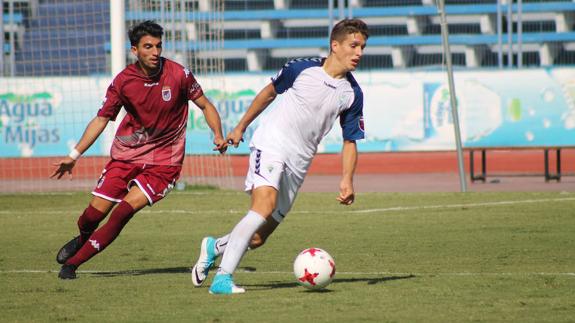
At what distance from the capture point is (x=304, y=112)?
318 inches

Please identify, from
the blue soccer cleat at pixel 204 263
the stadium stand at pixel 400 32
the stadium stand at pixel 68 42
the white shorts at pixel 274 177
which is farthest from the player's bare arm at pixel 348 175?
the stadium stand at pixel 400 32

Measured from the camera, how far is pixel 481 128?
2903cm

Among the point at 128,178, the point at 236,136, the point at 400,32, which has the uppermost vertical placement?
the point at 236,136

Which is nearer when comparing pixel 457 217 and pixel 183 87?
pixel 183 87

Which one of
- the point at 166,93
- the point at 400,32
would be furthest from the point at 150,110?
the point at 400,32

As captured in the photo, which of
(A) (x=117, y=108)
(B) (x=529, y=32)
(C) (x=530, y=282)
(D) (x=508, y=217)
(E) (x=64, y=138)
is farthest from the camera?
(B) (x=529, y=32)

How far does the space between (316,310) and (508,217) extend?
333 inches

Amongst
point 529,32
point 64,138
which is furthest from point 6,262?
point 529,32

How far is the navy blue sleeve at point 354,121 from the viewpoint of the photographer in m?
8.23

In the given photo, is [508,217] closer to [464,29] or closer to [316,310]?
[316,310]

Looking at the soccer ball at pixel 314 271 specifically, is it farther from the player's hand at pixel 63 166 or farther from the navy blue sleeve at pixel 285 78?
the player's hand at pixel 63 166

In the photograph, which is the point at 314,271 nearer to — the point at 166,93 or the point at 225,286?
the point at 225,286

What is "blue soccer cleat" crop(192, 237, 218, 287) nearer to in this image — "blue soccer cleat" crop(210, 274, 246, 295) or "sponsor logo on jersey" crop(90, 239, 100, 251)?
"blue soccer cleat" crop(210, 274, 246, 295)

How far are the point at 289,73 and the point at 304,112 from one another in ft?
1.08
